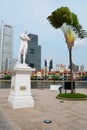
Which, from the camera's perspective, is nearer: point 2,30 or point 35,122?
point 35,122

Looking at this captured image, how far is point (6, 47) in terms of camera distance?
13638 centimetres

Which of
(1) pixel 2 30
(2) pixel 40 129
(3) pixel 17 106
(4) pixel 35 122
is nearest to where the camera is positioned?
(2) pixel 40 129

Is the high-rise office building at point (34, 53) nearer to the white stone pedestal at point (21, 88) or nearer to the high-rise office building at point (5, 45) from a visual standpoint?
the high-rise office building at point (5, 45)

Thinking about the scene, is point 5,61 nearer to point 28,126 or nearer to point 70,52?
point 70,52

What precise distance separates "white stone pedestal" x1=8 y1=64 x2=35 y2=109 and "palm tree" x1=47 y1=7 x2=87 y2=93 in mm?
6636

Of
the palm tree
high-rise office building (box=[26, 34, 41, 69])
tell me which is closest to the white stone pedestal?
the palm tree

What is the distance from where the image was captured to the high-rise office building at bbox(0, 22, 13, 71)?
132750mm

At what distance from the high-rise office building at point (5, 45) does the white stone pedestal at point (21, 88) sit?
402 ft

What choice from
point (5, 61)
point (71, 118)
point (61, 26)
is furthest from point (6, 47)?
point (71, 118)

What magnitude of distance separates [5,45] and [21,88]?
127 m

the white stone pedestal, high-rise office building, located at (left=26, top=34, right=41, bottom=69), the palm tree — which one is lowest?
the white stone pedestal

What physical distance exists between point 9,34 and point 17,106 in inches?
5228

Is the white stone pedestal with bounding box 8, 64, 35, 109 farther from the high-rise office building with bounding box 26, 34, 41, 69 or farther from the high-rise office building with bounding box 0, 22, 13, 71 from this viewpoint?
the high-rise office building with bounding box 0, 22, 13, 71

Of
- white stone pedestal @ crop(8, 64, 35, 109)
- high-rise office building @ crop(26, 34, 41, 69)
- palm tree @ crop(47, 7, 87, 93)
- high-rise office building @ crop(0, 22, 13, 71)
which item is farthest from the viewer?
high-rise office building @ crop(0, 22, 13, 71)
